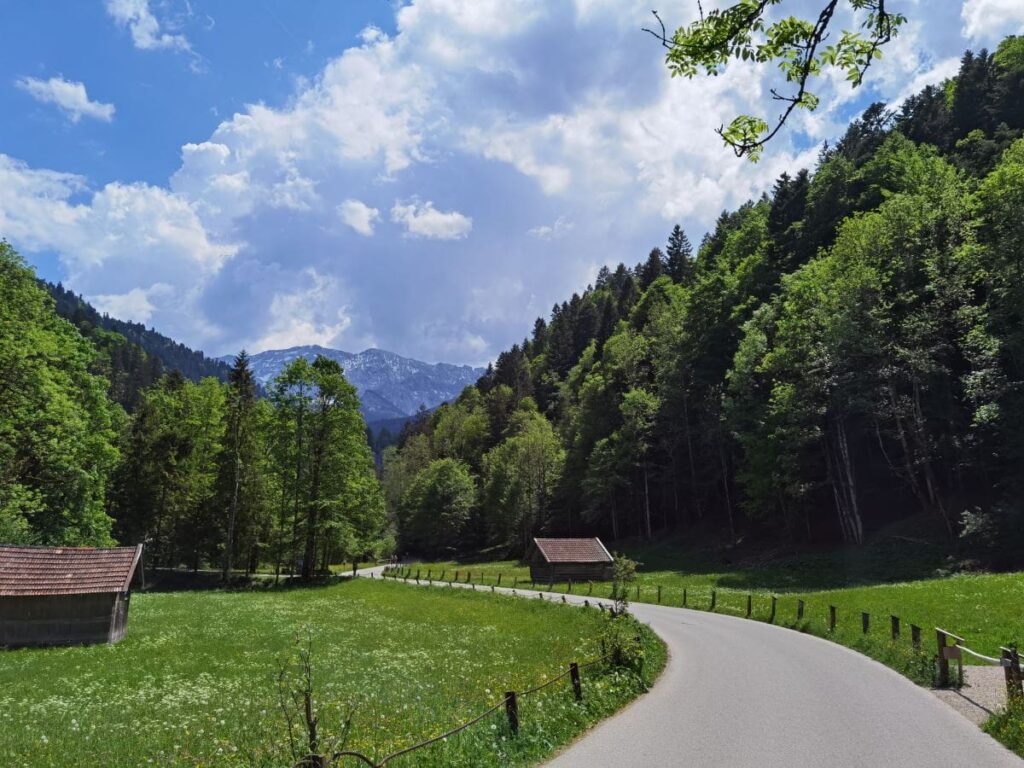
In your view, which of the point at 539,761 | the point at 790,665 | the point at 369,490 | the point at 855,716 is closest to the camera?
A: the point at 539,761

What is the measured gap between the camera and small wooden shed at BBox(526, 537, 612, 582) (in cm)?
5372

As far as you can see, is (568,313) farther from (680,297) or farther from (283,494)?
(283,494)

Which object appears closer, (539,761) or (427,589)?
(539,761)

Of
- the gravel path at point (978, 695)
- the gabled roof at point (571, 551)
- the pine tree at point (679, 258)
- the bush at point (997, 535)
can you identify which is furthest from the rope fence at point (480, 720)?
the pine tree at point (679, 258)

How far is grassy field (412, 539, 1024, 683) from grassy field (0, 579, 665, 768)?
8508mm

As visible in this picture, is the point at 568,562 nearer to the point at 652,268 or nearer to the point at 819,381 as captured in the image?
the point at 819,381

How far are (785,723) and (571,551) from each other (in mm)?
44334

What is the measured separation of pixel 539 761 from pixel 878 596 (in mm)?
25171

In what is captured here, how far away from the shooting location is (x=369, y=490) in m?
61.0

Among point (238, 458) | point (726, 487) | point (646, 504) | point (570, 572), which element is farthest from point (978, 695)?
point (646, 504)

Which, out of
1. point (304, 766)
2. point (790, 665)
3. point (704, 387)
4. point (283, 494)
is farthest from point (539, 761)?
point (704, 387)

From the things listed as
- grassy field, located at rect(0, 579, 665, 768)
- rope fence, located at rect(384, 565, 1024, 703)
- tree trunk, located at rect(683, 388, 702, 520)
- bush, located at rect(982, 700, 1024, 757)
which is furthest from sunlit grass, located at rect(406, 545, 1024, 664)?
grassy field, located at rect(0, 579, 665, 768)

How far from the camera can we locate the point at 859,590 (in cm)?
3159

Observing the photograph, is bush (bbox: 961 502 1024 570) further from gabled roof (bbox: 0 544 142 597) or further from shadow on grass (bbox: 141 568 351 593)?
shadow on grass (bbox: 141 568 351 593)
